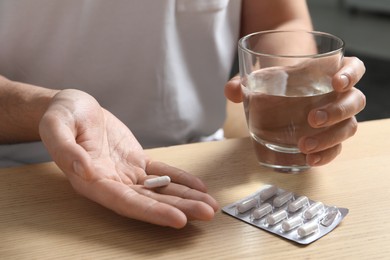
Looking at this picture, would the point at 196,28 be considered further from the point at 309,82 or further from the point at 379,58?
the point at 379,58

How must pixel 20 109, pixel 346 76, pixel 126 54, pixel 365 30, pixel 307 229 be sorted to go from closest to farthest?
pixel 307 229 → pixel 346 76 → pixel 20 109 → pixel 126 54 → pixel 365 30

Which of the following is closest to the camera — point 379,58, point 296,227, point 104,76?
point 296,227

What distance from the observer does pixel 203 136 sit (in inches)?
44.5

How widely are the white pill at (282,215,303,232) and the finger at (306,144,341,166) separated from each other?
0.12m

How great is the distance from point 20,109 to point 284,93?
15.0 inches

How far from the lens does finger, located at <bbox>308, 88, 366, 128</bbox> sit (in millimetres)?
726

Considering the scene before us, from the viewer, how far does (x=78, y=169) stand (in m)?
0.65

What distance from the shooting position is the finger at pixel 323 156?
765 millimetres

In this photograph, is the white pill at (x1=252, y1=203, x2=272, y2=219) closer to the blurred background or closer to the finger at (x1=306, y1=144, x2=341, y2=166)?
the finger at (x1=306, y1=144, x2=341, y2=166)

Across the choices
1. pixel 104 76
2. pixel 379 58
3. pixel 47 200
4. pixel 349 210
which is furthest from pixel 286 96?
pixel 379 58

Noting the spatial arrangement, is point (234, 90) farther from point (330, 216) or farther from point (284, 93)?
point (330, 216)

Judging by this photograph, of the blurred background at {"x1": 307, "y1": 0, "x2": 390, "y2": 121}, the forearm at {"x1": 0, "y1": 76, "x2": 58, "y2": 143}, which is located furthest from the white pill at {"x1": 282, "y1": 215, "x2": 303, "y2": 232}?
the blurred background at {"x1": 307, "y1": 0, "x2": 390, "y2": 121}

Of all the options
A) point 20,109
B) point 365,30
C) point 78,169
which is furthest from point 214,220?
point 365,30

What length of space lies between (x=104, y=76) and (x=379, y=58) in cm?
200
